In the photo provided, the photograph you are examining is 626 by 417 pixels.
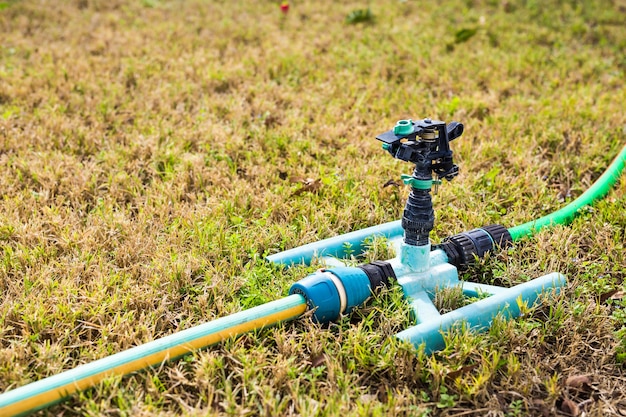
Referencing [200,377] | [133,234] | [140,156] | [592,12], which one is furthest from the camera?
[592,12]

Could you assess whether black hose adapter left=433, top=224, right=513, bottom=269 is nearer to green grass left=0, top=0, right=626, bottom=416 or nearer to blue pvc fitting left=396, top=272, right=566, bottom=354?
green grass left=0, top=0, right=626, bottom=416

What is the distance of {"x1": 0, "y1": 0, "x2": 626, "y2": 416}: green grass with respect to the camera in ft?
6.61

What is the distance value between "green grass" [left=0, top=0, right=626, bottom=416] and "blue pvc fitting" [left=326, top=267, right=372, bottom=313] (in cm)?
8

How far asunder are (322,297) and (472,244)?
2.64 ft

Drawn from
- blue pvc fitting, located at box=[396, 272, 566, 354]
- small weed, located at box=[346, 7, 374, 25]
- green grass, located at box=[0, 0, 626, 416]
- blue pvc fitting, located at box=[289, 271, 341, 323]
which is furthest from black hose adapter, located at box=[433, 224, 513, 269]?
small weed, located at box=[346, 7, 374, 25]

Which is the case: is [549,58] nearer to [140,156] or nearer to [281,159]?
[281,159]

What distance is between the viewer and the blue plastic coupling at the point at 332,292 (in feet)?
7.14

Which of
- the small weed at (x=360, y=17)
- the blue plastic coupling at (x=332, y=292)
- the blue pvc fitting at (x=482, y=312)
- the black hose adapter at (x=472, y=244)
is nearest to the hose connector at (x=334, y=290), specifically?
the blue plastic coupling at (x=332, y=292)

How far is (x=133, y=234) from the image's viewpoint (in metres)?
2.72

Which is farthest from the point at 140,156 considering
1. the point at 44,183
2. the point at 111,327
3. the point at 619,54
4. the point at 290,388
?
the point at 619,54

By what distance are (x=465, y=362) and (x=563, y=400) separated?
0.34 m

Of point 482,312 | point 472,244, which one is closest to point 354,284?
point 482,312

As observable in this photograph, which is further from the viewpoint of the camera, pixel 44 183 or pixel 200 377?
pixel 44 183

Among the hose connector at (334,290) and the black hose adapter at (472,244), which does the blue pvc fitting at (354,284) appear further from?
the black hose adapter at (472,244)
